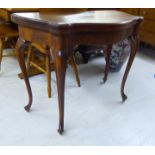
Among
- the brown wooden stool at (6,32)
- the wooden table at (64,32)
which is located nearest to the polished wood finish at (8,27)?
the brown wooden stool at (6,32)

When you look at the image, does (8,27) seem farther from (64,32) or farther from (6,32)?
(64,32)

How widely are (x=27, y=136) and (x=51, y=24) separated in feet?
2.50

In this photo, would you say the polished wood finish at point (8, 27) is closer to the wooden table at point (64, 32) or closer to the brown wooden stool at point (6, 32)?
the brown wooden stool at point (6, 32)

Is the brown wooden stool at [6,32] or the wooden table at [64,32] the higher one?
the wooden table at [64,32]

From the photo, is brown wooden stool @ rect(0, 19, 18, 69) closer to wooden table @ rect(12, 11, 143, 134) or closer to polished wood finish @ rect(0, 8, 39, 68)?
polished wood finish @ rect(0, 8, 39, 68)

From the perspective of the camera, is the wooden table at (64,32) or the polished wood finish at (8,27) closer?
the wooden table at (64,32)

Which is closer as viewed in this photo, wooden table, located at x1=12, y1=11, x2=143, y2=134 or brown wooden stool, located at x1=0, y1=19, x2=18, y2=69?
wooden table, located at x1=12, y1=11, x2=143, y2=134

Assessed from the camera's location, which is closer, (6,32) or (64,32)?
(64,32)

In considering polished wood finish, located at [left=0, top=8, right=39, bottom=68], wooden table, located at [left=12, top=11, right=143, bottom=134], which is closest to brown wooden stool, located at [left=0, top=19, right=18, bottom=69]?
polished wood finish, located at [left=0, top=8, right=39, bottom=68]

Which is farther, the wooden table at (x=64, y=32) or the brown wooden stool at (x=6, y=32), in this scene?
the brown wooden stool at (x=6, y=32)

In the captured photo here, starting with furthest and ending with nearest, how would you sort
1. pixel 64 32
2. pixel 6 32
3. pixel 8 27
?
pixel 8 27 < pixel 6 32 < pixel 64 32

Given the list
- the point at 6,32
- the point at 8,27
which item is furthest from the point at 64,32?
the point at 8,27
